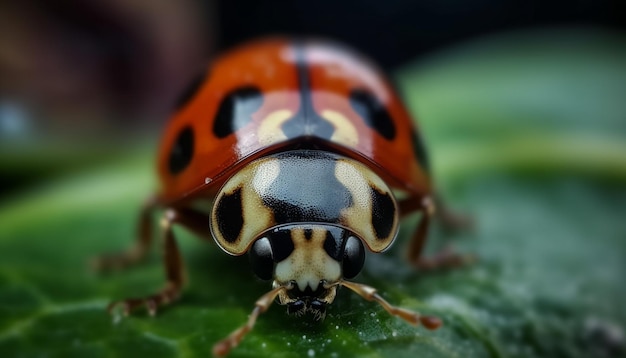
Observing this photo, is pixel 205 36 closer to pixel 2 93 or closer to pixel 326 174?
pixel 2 93

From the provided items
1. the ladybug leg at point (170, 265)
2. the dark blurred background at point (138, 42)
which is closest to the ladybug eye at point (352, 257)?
the ladybug leg at point (170, 265)

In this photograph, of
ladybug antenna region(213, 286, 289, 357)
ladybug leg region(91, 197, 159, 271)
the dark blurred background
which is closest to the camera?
ladybug antenna region(213, 286, 289, 357)

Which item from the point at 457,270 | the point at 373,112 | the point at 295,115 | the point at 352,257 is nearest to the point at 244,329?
the point at 352,257

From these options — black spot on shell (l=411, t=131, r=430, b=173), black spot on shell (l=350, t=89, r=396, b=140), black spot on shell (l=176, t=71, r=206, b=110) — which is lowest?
black spot on shell (l=411, t=131, r=430, b=173)

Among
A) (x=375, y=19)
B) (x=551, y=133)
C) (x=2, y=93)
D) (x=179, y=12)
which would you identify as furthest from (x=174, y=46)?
(x=551, y=133)

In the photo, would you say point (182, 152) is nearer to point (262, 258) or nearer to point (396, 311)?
point (262, 258)

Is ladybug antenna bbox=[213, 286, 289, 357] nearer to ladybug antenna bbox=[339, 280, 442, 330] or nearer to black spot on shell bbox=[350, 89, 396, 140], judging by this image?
ladybug antenna bbox=[339, 280, 442, 330]

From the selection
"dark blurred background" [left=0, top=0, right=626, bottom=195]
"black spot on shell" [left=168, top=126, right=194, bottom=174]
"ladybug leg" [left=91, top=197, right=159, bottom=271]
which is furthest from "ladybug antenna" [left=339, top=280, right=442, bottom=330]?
"dark blurred background" [left=0, top=0, right=626, bottom=195]
